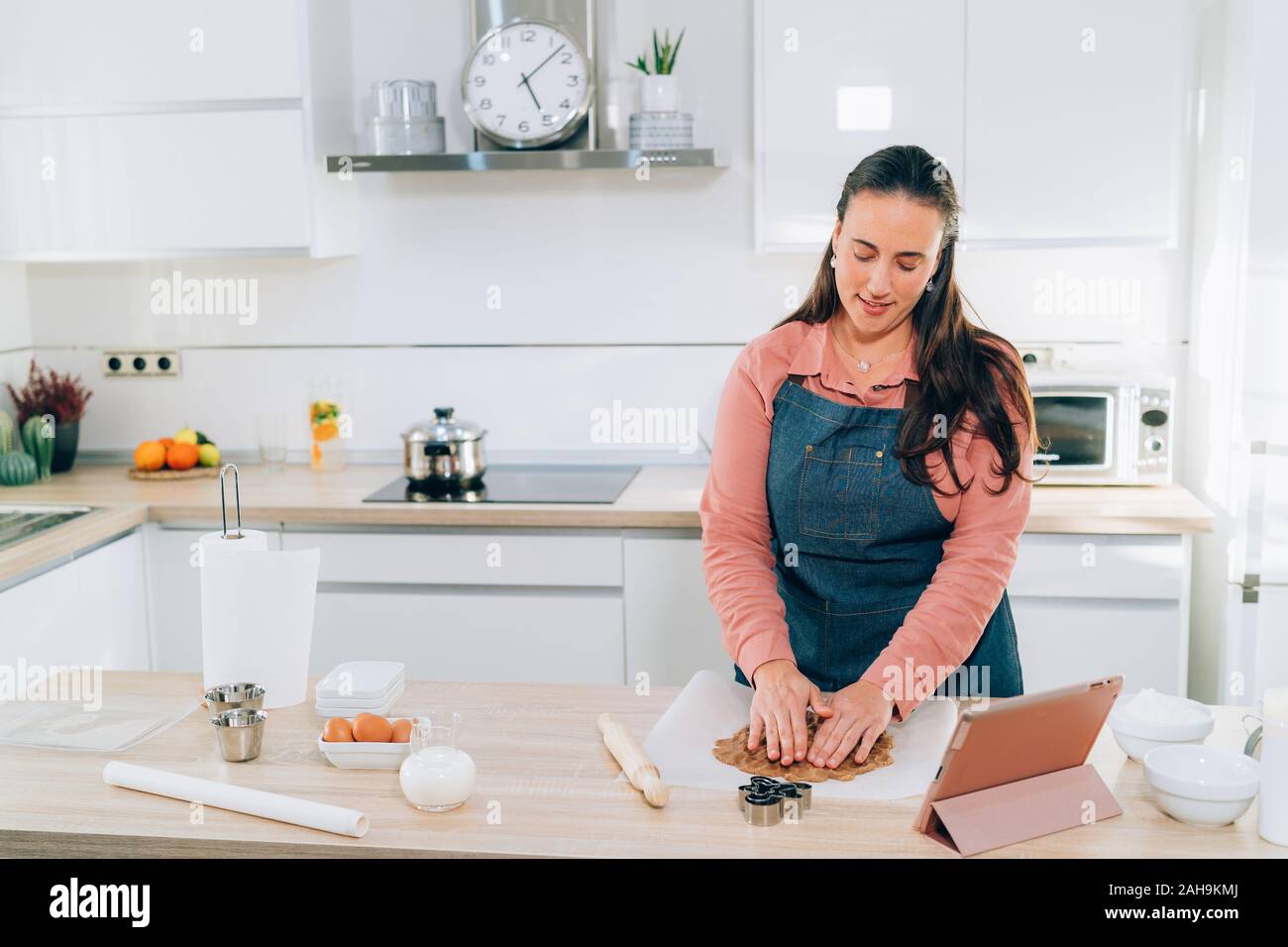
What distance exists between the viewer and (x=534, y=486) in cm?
317

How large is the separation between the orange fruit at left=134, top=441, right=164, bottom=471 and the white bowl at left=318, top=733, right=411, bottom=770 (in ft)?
6.48

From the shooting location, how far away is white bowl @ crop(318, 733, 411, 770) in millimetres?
1571

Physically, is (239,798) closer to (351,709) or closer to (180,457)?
(351,709)

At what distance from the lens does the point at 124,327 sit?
3.57 metres

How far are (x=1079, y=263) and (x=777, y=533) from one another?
5.41ft

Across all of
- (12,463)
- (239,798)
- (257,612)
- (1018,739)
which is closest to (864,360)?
(1018,739)

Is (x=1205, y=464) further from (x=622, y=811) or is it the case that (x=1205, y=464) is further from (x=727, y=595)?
(x=622, y=811)

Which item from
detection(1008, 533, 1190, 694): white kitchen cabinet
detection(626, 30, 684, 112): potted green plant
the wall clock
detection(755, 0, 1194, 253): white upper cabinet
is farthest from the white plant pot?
detection(1008, 533, 1190, 694): white kitchen cabinet

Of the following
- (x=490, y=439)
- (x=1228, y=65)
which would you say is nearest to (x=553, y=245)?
(x=490, y=439)

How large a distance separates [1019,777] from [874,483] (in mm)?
572

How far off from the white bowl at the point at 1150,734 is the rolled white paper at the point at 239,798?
898 mm

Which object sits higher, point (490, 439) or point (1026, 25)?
point (1026, 25)

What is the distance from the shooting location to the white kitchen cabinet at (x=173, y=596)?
3.05m

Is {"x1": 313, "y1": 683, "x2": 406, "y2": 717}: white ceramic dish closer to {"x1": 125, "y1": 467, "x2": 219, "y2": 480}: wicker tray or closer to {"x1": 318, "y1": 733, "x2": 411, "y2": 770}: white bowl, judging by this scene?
{"x1": 318, "y1": 733, "x2": 411, "y2": 770}: white bowl
